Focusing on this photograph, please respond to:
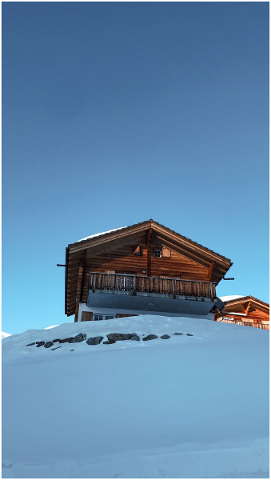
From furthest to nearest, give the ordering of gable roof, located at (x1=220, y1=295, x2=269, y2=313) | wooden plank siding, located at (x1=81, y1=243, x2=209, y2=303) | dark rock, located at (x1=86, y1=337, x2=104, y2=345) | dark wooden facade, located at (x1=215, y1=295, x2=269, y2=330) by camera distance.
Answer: gable roof, located at (x1=220, y1=295, x2=269, y2=313)
dark wooden facade, located at (x1=215, y1=295, x2=269, y2=330)
wooden plank siding, located at (x1=81, y1=243, x2=209, y2=303)
dark rock, located at (x1=86, y1=337, x2=104, y2=345)

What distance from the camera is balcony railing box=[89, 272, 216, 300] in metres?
18.5

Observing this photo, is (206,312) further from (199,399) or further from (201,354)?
(199,399)

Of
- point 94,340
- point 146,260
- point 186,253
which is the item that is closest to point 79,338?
point 94,340

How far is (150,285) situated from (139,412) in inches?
515

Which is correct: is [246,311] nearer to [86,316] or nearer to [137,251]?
[137,251]

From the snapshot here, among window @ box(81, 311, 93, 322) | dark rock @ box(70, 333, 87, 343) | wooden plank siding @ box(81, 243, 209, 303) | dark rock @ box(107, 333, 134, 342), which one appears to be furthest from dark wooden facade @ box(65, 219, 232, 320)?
dark rock @ box(107, 333, 134, 342)

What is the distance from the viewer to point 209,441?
5094mm

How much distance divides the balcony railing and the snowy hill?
8.29 metres

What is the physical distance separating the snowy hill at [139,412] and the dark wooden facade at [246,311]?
19.3 meters

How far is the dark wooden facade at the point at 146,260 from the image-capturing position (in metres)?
19.6

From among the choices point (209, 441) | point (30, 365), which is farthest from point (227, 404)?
point (30, 365)

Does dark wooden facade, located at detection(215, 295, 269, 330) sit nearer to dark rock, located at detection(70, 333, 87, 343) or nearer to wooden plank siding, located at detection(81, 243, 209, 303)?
wooden plank siding, located at detection(81, 243, 209, 303)

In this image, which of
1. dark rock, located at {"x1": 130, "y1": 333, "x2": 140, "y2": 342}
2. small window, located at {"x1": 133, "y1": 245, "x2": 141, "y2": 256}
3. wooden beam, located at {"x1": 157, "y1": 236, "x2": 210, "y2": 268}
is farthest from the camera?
wooden beam, located at {"x1": 157, "y1": 236, "x2": 210, "y2": 268}

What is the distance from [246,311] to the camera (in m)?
29.6
